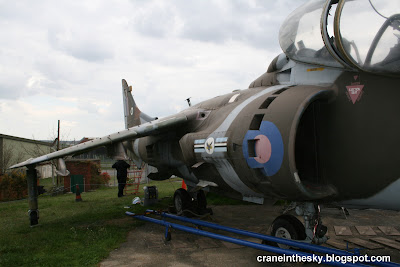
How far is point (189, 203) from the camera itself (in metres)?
8.96

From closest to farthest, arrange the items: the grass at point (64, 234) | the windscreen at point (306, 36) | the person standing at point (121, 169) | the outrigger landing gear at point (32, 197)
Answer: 1. the windscreen at point (306, 36)
2. the grass at point (64, 234)
3. the outrigger landing gear at point (32, 197)
4. the person standing at point (121, 169)

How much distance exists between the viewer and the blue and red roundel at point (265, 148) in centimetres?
449

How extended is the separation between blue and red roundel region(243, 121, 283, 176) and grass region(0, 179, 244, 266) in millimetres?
3330

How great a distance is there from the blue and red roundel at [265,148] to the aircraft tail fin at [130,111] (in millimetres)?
7454

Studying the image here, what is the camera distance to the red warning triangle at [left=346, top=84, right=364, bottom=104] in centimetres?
421

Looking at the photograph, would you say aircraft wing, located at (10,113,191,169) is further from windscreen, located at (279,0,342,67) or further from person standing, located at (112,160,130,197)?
person standing, located at (112,160,130,197)

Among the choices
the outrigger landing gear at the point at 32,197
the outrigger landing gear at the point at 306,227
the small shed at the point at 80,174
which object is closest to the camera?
the outrigger landing gear at the point at 306,227

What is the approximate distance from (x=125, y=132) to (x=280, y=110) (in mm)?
4271

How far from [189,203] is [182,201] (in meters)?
0.22

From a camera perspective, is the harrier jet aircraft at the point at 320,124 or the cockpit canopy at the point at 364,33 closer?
the cockpit canopy at the point at 364,33

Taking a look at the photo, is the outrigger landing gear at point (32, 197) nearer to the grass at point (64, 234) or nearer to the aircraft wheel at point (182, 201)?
the grass at point (64, 234)

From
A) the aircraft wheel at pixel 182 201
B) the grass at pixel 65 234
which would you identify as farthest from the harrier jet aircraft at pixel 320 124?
the aircraft wheel at pixel 182 201

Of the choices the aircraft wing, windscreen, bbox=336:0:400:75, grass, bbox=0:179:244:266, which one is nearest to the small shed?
grass, bbox=0:179:244:266

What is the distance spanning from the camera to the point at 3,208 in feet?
37.5
